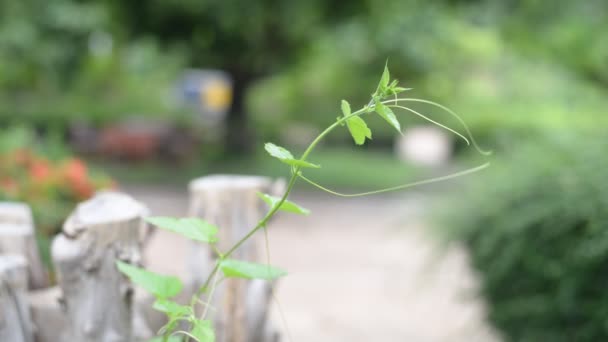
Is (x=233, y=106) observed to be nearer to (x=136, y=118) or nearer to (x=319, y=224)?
(x=319, y=224)

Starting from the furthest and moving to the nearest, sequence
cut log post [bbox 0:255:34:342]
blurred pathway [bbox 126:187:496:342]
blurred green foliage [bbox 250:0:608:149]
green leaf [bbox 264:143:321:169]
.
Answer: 1. blurred green foliage [bbox 250:0:608:149]
2. blurred pathway [bbox 126:187:496:342]
3. cut log post [bbox 0:255:34:342]
4. green leaf [bbox 264:143:321:169]

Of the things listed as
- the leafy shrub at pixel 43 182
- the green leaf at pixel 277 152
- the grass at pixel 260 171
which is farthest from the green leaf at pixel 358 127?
the grass at pixel 260 171

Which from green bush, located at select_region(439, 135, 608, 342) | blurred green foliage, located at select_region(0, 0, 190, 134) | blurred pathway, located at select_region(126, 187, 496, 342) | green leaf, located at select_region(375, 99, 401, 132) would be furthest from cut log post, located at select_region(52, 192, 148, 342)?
blurred green foliage, located at select_region(0, 0, 190, 134)

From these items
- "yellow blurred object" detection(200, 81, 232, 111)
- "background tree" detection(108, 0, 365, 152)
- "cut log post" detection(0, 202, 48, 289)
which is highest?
"yellow blurred object" detection(200, 81, 232, 111)

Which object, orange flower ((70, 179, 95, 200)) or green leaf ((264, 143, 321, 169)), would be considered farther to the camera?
orange flower ((70, 179, 95, 200))

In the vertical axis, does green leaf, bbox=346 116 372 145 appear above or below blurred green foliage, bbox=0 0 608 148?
below

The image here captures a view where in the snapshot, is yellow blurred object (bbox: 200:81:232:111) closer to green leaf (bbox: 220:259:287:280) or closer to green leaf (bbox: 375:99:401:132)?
green leaf (bbox: 220:259:287:280)

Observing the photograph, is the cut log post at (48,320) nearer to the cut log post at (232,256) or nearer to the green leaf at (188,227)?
the cut log post at (232,256)

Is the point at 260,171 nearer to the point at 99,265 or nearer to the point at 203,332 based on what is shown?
the point at 99,265
